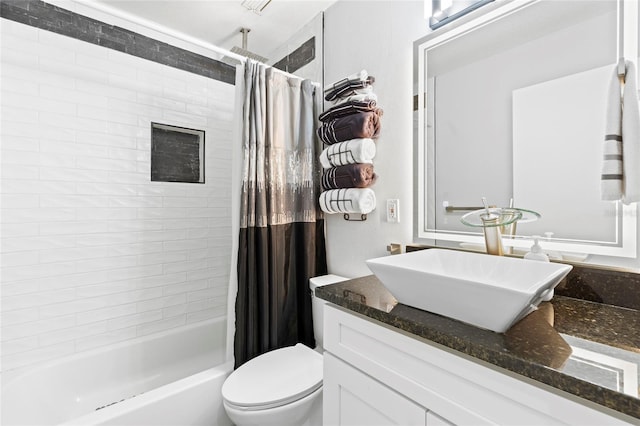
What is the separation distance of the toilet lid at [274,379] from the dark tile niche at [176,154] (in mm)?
1384

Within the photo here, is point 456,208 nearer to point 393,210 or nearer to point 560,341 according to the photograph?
point 393,210

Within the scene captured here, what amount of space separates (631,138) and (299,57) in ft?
6.50

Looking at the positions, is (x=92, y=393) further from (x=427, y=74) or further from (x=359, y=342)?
(x=427, y=74)

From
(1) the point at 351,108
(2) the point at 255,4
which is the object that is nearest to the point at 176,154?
(2) the point at 255,4

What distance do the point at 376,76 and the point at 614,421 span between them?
164cm

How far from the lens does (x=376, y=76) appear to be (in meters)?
1.70

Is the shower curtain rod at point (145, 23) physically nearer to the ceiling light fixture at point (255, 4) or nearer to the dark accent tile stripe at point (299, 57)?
the ceiling light fixture at point (255, 4)

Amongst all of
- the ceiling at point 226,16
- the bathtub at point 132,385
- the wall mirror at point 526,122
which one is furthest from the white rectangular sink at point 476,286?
the ceiling at point 226,16

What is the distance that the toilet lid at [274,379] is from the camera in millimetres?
1248

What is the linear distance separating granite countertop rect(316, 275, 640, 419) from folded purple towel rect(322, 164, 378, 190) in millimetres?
760

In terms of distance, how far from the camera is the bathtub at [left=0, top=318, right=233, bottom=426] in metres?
1.30

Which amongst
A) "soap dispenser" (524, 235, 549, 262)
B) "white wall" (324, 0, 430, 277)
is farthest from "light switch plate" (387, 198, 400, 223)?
"soap dispenser" (524, 235, 549, 262)

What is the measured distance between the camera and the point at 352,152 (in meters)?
1.60

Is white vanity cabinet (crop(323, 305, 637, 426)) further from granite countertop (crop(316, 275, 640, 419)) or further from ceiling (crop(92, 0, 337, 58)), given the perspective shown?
ceiling (crop(92, 0, 337, 58))
